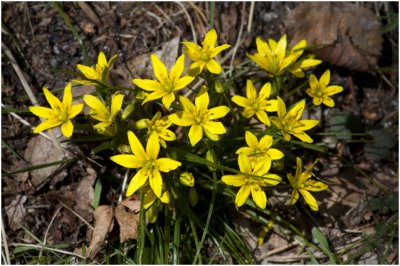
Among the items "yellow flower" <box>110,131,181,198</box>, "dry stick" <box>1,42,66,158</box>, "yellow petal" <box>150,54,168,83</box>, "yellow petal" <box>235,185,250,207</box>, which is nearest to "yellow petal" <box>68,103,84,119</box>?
"yellow flower" <box>110,131,181,198</box>

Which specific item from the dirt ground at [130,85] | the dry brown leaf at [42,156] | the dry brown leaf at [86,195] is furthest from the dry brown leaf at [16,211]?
the dry brown leaf at [86,195]

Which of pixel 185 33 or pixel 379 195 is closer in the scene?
pixel 379 195

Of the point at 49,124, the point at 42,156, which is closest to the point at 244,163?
the point at 49,124

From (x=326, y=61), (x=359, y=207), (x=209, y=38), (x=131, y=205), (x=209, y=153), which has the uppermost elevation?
(x=209, y=38)

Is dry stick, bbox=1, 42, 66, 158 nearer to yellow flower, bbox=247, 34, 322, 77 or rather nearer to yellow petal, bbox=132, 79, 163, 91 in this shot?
yellow petal, bbox=132, 79, 163, 91

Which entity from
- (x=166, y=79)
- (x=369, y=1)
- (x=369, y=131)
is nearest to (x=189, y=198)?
(x=166, y=79)

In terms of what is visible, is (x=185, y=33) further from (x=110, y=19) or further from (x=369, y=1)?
(x=369, y=1)

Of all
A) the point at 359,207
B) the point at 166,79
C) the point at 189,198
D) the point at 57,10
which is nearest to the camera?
the point at 166,79

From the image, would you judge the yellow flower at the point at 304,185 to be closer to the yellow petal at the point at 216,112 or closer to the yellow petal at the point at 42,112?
the yellow petal at the point at 216,112
